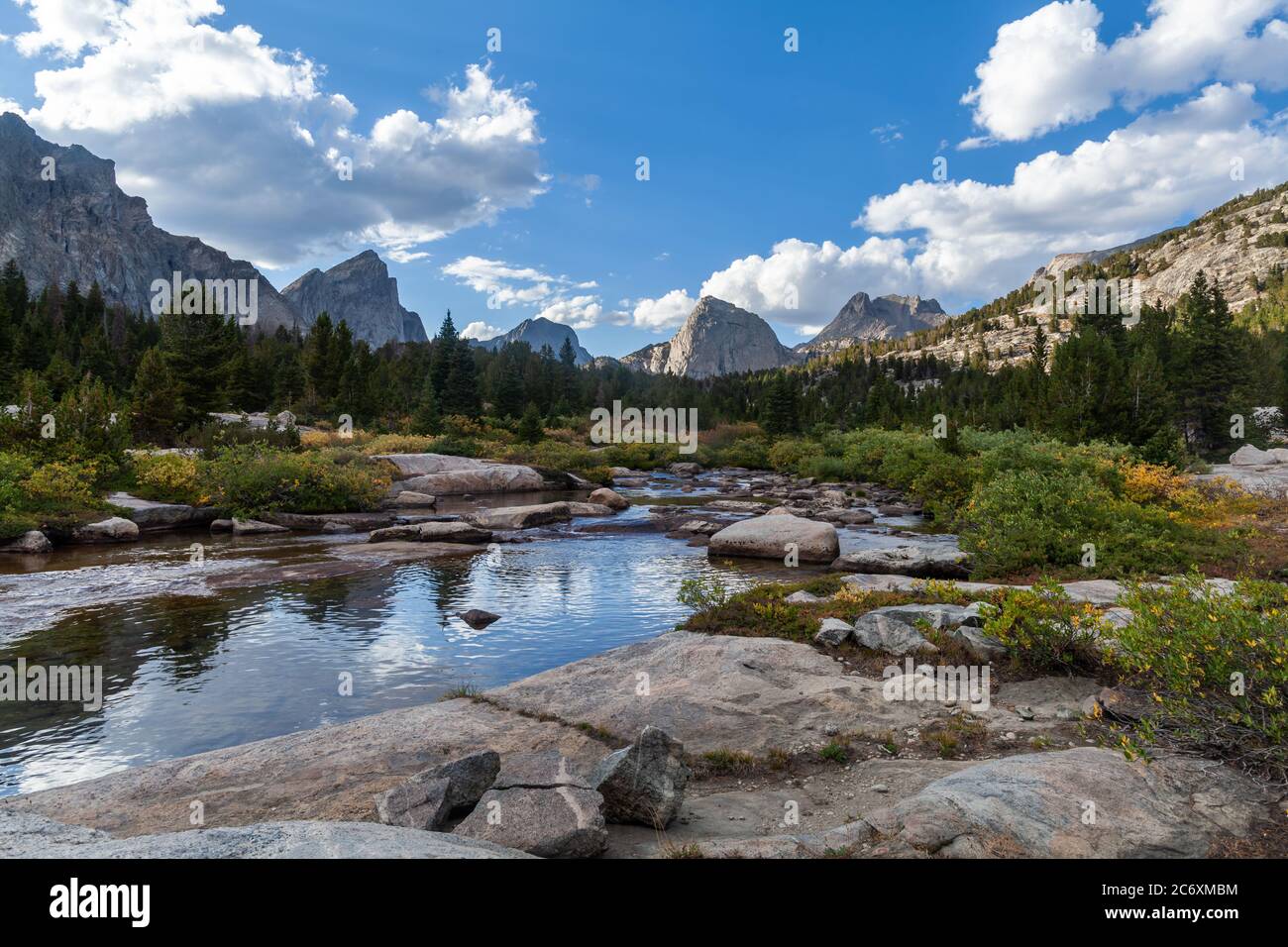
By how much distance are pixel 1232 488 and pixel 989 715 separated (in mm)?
21403

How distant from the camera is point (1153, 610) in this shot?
24.3 ft

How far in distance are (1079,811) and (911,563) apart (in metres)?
13.9

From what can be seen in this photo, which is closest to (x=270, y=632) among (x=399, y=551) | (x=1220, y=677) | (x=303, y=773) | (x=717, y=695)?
(x=303, y=773)

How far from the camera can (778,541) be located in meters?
22.2

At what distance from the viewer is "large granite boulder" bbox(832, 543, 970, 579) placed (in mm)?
17703

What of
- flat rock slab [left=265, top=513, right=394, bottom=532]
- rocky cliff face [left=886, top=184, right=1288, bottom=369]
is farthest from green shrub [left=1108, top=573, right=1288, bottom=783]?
rocky cliff face [left=886, top=184, right=1288, bottom=369]

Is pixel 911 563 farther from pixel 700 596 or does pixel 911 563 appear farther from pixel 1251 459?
pixel 1251 459

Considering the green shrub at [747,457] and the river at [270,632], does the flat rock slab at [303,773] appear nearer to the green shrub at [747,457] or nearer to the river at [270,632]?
the river at [270,632]

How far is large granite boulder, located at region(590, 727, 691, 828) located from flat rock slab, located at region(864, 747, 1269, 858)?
164cm

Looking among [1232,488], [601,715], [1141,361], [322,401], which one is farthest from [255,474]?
[1141,361]

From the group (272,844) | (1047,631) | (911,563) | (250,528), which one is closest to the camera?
(272,844)

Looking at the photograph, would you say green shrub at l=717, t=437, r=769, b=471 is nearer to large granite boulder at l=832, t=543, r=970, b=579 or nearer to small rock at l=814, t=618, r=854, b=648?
large granite boulder at l=832, t=543, r=970, b=579

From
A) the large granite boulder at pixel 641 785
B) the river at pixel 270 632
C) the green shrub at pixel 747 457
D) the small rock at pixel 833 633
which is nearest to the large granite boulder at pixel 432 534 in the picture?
the river at pixel 270 632

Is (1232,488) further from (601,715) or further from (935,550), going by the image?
(601,715)
